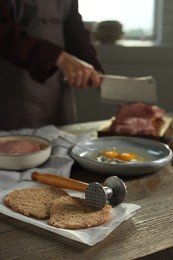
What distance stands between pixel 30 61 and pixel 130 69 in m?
1.12

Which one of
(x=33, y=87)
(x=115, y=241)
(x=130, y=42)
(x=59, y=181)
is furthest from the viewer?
(x=130, y=42)

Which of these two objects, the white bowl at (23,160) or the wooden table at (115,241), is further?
the white bowl at (23,160)

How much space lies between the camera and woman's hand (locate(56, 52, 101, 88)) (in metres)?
1.40

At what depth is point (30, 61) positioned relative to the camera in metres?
1.48

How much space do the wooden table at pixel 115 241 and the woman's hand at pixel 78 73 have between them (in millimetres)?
579

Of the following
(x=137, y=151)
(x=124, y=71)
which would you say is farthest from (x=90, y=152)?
(x=124, y=71)

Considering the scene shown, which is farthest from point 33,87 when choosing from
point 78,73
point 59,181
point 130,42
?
point 130,42

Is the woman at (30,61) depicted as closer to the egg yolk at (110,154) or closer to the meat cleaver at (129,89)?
the meat cleaver at (129,89)

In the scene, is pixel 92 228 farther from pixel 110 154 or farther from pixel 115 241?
pixel 110 154

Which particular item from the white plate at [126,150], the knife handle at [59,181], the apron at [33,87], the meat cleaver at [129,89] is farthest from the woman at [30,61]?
the knife handle at [59,181]

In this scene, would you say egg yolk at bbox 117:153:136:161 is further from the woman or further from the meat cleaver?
the woman

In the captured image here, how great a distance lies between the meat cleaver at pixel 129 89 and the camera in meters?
1.42

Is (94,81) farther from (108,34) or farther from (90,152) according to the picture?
(108,34)

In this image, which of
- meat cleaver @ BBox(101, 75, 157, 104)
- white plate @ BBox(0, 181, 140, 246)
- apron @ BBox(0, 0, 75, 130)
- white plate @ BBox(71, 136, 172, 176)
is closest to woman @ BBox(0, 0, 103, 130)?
apron @ BBox(0, 0, 75, 130)
